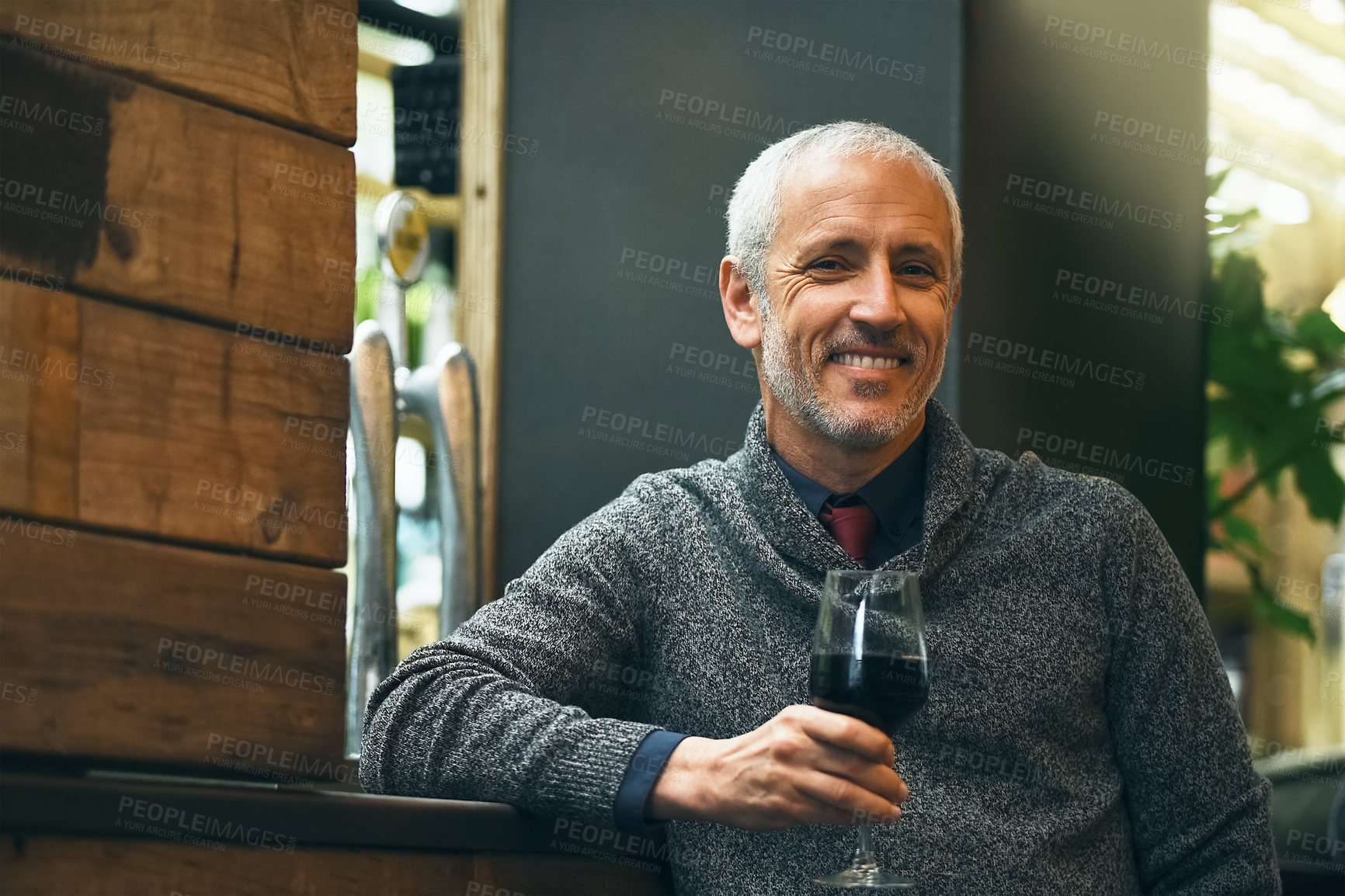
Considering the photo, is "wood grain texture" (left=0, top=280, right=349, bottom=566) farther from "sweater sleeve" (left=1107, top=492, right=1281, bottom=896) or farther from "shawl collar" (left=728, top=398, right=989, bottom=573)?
"sweater sleeve" (left=1107, top=492, right=1281, bottom=896)

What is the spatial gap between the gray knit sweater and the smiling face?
0.09 metres

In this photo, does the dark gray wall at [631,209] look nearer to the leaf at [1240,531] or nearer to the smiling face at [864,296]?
the smiling face at [864,296]

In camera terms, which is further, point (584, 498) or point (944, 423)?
point (584, 498)

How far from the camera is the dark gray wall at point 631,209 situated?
2.19 m

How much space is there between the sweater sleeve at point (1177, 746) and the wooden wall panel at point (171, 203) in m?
0.92

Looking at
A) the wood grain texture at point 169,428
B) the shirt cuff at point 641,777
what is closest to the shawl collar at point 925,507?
the shirt cuff at point 641,777

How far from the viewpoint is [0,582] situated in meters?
0.91

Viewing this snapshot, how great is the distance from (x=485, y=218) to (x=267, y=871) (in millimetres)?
1562

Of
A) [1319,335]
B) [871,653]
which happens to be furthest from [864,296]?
[1319,335]

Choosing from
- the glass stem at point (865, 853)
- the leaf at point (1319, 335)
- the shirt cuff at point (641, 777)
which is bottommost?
the glass stem at point (865, 853)

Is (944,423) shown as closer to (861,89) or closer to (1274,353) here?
(861,89)

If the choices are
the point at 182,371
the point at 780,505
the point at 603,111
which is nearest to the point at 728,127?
the point at 603,111

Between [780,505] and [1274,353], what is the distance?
1509 mm

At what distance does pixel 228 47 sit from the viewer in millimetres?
1077
